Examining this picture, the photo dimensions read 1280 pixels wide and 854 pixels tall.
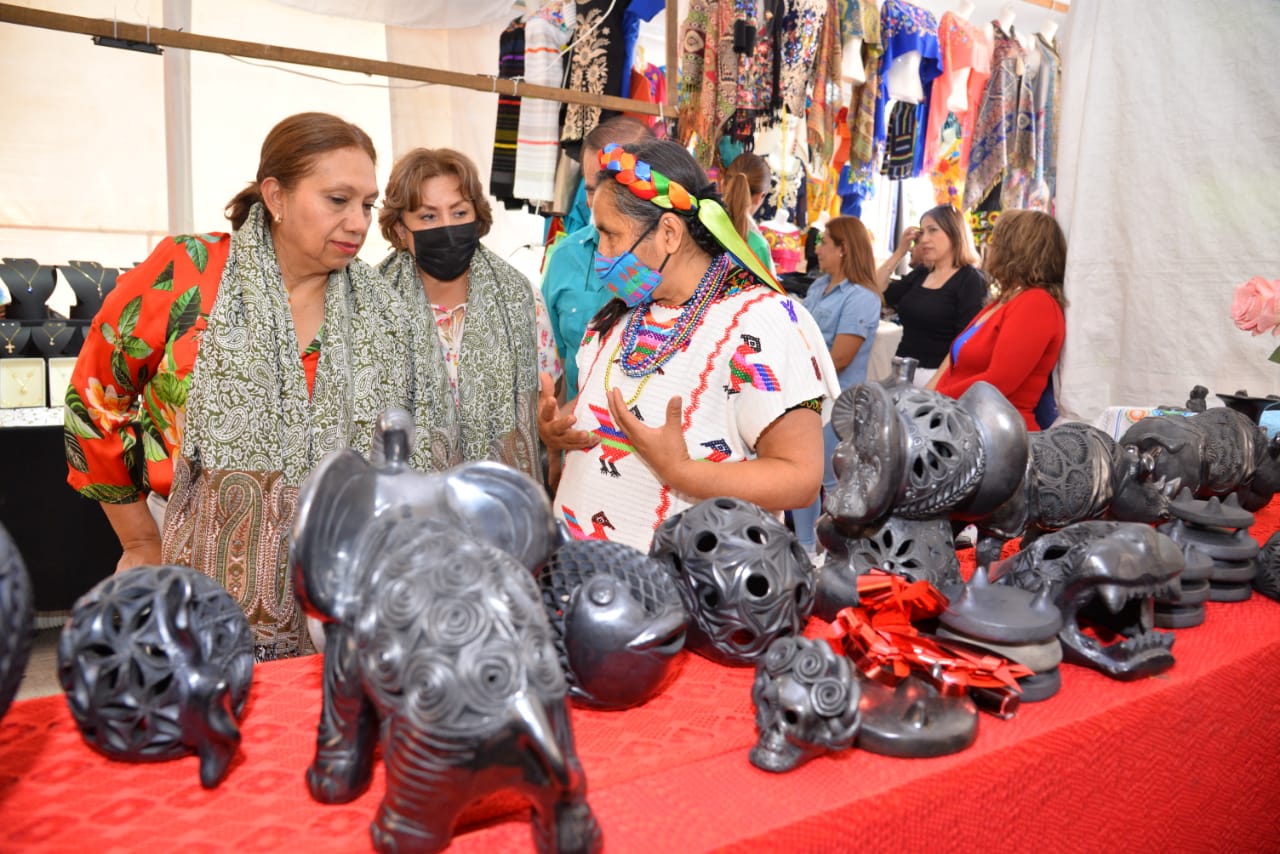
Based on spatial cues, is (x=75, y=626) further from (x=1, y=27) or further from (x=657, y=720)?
(x=1, y=27)

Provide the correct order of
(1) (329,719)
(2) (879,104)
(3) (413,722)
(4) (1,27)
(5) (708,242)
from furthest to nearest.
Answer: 1. (2) (879,104)
2. (4) (1,27)
3. (5) (708,242)
4. (1) (329,719)
5. (3) (413,722)

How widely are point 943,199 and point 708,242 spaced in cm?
445

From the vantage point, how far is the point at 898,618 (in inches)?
41.7

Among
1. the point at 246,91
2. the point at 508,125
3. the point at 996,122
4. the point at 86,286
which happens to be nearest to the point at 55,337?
the point at 86,286

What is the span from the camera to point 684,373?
167cm

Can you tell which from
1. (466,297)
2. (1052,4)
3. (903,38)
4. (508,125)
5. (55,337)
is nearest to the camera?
(466,297)

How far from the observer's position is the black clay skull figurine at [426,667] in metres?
0.67

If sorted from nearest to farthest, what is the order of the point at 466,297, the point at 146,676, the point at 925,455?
the point at 146,676, the point at 925,455, the point at 466,297

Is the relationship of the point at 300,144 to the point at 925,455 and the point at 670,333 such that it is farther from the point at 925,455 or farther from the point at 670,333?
the point at 925,455

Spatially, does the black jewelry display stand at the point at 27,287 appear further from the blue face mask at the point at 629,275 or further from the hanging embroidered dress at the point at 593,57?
the blue face mask at the point at 629,275

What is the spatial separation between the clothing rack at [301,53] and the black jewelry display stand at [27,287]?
30.9 inches

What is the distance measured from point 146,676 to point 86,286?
8.57 feet

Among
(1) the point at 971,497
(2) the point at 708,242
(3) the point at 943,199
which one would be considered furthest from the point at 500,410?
(3) the point at 943,199

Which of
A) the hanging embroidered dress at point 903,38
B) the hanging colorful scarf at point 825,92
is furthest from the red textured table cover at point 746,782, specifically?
the hanging embroidered dress at point 903,38
